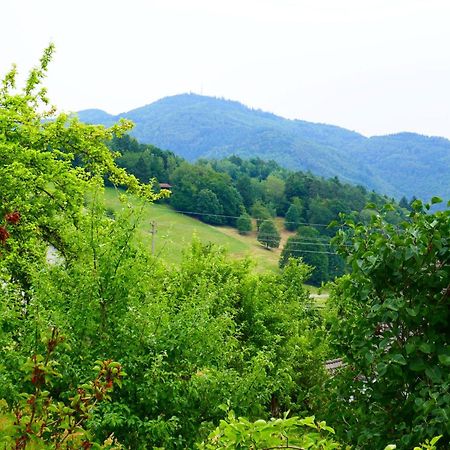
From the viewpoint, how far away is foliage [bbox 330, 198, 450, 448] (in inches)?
188

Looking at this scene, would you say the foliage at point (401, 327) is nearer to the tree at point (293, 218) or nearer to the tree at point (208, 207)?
the tree at point (208, 207)

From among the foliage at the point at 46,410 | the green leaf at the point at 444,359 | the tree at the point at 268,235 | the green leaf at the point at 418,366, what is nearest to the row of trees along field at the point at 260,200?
the tree at the point at 268,235

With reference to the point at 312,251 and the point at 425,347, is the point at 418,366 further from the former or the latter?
the point at 312,251

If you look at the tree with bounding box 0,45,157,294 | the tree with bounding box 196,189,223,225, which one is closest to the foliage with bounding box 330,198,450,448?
the tree with bounding box 0,45,157,294

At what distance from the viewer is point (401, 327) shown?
5.11 metres

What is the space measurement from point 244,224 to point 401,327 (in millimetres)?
90783

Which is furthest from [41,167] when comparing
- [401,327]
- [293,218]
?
[293,218]

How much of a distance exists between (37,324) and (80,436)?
255 cm

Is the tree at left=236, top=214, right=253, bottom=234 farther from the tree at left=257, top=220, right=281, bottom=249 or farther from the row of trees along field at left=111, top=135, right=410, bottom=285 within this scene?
the tree at left=257, top=220, right=281, bottom=249

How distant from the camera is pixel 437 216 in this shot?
515cm

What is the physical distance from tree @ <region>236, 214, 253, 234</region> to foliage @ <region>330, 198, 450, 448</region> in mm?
89750

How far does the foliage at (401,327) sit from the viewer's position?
4.77 m

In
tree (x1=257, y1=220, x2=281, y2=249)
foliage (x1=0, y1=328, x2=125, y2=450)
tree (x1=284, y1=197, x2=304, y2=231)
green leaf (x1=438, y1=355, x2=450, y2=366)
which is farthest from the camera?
tree (x1=284, y1=197, x2=304, y2=231)

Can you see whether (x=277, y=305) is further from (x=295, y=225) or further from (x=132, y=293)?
(x=295, y=225)
